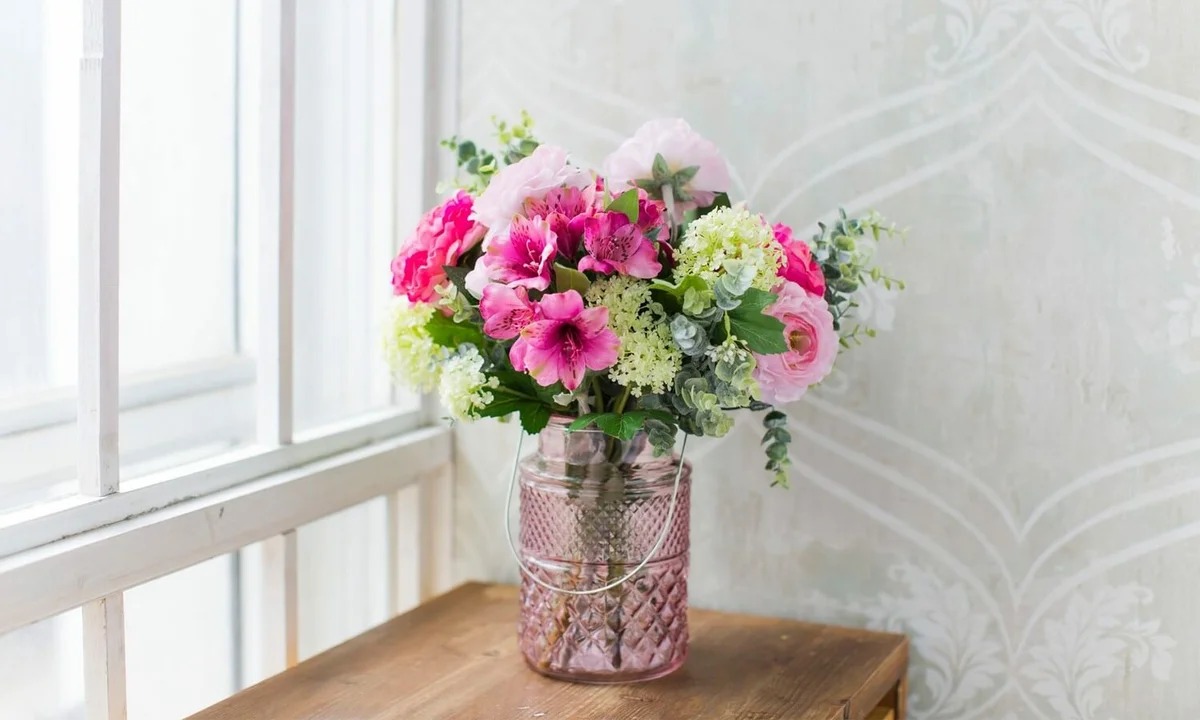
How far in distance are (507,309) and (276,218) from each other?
34 cm

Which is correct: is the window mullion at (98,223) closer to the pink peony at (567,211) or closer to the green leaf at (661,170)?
the pink peony at (567,211)

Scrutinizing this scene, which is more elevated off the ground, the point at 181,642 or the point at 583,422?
the point at 583,422

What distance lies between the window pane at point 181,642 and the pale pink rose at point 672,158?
1.97 ft

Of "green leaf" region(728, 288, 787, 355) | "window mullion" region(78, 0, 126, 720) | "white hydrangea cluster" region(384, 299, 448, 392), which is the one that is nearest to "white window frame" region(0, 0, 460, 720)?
"window mullion" region(78, 0, 126, 720)

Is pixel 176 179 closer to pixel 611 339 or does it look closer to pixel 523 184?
pixel 523 184

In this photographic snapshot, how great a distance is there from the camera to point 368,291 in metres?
1.46

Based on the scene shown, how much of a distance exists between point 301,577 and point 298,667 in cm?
23

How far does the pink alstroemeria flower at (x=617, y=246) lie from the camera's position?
3.24 ft

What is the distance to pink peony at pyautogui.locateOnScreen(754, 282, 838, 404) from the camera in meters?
1.03

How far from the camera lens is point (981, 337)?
49.7 inches

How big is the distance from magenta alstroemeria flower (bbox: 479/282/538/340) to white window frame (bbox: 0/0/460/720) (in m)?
0.32

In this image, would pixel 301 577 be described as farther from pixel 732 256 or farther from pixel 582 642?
pixel 732 256

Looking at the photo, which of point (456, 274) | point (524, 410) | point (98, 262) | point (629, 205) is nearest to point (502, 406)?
point (524, 410)

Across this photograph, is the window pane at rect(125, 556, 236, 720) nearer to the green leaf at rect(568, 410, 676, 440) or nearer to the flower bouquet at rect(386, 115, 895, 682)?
the flower bouquet at rect(386, 115, 895, 682)
